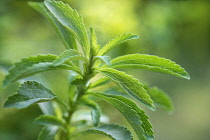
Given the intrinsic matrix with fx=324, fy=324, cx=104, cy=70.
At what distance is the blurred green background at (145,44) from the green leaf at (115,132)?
23 cm

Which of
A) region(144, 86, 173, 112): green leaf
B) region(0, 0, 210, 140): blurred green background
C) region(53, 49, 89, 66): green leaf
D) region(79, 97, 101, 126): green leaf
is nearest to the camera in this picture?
region(53, 49, 89, 66): green leaf

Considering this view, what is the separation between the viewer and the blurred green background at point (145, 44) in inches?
40.3

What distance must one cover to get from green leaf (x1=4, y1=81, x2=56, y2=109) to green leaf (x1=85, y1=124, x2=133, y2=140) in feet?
0.35

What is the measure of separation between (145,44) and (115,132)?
850 millimetres

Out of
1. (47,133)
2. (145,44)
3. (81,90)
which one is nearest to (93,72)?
(81,90)

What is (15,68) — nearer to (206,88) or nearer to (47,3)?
(47,3)

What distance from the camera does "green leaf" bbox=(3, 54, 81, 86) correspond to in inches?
19.3

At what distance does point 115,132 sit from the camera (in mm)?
583

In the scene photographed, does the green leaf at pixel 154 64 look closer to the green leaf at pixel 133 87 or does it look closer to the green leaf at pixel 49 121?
the green leaf at pixel 133 87

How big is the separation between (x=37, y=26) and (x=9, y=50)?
1.03 ft

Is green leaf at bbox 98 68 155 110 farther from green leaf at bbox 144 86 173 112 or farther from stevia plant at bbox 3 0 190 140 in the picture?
green leaf at bbox 144 86 173 112

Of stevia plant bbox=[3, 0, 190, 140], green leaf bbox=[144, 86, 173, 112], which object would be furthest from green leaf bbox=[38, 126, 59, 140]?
green leaf bbox=[144, 86, 173, 112]

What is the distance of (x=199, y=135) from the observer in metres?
1.81

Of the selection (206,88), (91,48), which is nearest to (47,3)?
(91,48)
